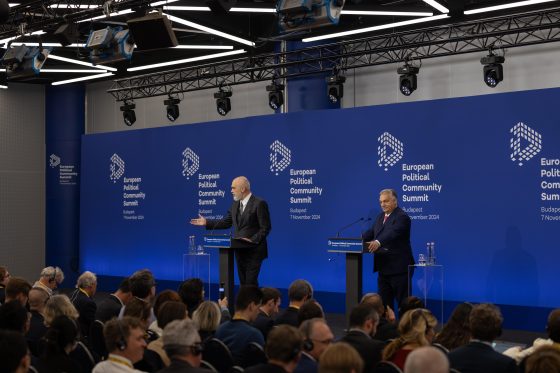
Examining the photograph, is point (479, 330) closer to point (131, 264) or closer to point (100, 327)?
point (100, 327)

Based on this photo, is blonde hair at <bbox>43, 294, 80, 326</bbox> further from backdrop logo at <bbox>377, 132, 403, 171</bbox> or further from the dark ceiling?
backdrop logo at <bbox>377, 132, 403, 171</bbox>

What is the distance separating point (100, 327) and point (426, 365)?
122 inches

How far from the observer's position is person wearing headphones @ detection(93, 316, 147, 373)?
414 cm

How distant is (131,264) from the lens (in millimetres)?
14539

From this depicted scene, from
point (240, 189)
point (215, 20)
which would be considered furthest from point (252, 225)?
point (215, 20)

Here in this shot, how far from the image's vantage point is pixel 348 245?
851cm

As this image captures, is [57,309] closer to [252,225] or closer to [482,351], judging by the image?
[482,351]

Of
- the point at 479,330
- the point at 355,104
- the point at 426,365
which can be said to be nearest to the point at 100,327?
the point at 479,330

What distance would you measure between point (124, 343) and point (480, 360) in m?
1.77

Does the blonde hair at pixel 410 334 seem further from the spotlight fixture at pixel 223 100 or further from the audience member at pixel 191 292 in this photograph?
the spotlight fixture at pixel 223 100

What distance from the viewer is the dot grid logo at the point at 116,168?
14969 mm

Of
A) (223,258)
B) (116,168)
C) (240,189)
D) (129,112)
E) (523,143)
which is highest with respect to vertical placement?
(129,112)

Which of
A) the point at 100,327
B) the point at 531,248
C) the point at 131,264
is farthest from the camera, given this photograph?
the point at 131,264

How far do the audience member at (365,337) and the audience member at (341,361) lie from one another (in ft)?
4.16
